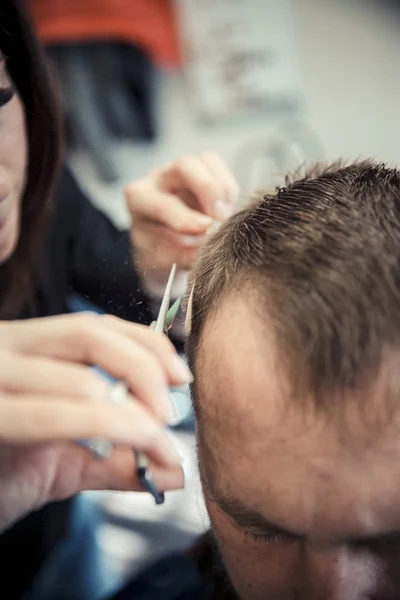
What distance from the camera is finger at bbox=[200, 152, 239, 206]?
0.57 metres

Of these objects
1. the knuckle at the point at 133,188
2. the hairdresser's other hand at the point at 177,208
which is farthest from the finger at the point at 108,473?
the knuckle at the point at 133,188

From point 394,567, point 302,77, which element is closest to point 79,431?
point 394,567

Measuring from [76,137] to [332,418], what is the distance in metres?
1.43

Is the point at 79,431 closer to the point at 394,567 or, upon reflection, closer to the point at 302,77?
the point at 394,567

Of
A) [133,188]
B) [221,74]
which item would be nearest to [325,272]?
[133,188]

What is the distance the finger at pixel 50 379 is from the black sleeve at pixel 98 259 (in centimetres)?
10

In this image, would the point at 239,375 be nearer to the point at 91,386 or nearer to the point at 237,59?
the point at 91,386

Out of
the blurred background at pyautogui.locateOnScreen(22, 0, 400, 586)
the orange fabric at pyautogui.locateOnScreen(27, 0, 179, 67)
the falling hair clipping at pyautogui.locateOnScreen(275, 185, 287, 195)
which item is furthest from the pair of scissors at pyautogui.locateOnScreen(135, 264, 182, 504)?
the orange fabric at pyautogui.locateOnScreen(27, 0, 179, 67)

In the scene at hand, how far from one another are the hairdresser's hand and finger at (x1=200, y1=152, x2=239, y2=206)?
22cm

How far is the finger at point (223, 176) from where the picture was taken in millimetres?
566

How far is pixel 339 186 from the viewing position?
0.41 meters

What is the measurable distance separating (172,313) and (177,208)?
16 cm

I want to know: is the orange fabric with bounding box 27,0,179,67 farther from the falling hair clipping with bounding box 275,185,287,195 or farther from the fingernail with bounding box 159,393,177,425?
the fingernail with bounding box 159,393,177,425

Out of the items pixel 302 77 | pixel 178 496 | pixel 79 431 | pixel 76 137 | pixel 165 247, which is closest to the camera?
pixel 79 431
